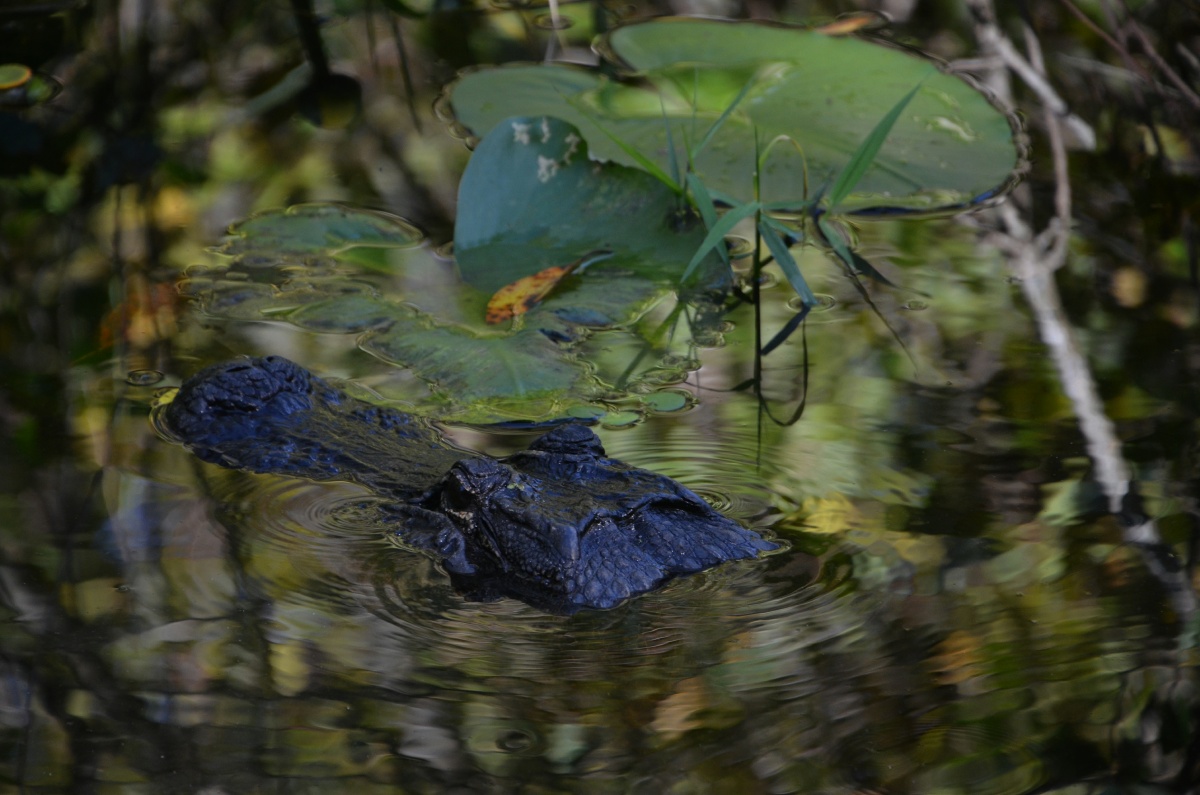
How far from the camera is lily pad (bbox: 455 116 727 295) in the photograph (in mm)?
3426

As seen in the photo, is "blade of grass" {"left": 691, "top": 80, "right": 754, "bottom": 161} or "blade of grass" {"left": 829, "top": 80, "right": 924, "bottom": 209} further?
"blade of grass" {"left": 691, "top": 80, "right": 754, "bottom": 161}

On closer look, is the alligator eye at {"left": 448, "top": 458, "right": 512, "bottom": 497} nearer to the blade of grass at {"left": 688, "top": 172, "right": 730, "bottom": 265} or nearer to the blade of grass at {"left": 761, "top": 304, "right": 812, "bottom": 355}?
the blade of grass at {"left": 761, "top": 304, "right": 812, "bottom": 355}

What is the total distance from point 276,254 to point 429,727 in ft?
5.97

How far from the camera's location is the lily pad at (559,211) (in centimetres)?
343

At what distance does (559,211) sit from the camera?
3.53 meters

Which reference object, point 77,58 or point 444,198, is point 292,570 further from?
point 77,58

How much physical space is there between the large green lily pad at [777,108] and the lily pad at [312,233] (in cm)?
50

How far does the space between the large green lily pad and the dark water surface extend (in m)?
0.23

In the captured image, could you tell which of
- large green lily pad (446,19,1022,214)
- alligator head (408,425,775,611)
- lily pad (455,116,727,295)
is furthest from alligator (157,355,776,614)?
large green lily pad (446,19,1022,214)

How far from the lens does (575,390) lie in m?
2.86

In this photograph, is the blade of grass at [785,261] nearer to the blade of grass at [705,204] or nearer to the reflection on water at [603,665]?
the blade of grass at [705,204]

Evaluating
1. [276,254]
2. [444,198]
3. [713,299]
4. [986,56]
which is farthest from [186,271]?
[986,56]

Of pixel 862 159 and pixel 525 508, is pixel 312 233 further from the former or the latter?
pixel 525 508

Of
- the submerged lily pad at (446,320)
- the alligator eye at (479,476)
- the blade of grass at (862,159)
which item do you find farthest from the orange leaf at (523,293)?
the alligator eye at (479,476)
